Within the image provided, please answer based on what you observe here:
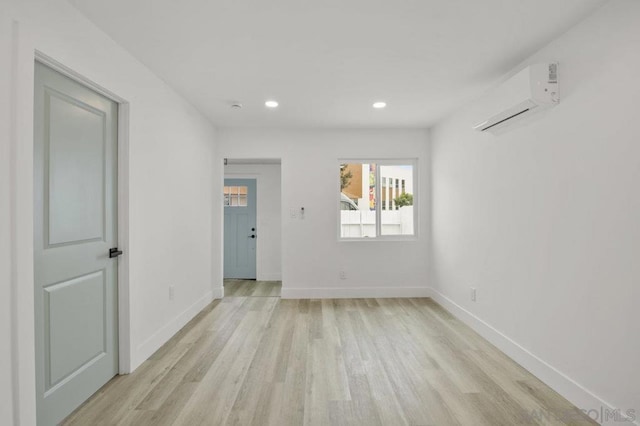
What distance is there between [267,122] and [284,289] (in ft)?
7.67

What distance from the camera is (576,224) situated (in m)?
2.22

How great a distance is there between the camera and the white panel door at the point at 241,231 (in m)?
6.55

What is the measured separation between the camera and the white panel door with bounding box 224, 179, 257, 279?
6.55m

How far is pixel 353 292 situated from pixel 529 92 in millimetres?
3385

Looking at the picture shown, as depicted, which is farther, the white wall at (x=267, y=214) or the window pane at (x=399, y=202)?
the white wall at (x=267, y=214)

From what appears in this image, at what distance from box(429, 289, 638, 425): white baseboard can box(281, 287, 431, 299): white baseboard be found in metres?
1.09

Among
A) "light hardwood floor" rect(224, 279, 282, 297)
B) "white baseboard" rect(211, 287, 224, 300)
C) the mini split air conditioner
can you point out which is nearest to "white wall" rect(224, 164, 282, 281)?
"light hardwood floor" rect(224, 279, 282, 297)

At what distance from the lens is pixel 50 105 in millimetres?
1934

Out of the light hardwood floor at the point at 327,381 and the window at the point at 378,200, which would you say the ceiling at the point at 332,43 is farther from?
the light hardwood floor at the point at 327,381

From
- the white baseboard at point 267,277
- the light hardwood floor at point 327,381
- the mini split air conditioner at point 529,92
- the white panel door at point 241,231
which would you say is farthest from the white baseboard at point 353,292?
the mini split air conditioner at point 529,92

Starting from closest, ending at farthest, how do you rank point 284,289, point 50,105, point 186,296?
point 50,105, point 186,296, point 284,289

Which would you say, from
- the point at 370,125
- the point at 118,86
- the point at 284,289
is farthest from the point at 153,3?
the point at 284,289

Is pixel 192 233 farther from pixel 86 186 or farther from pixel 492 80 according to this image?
pixel 492 80

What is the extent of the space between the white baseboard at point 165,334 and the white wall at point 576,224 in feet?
10.0
